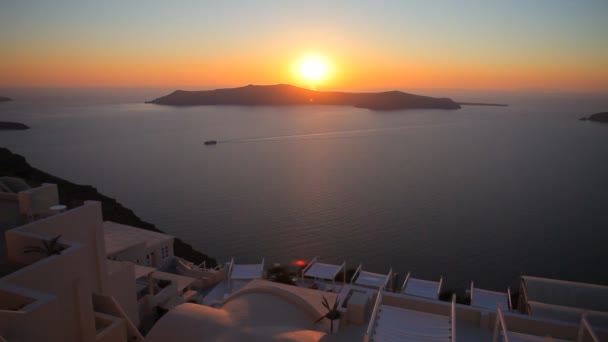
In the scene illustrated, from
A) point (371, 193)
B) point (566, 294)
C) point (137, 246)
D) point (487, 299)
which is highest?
point (137, 246)

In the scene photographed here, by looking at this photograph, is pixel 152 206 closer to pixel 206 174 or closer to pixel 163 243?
pixel 206 174

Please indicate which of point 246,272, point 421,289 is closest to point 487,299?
point 421,289

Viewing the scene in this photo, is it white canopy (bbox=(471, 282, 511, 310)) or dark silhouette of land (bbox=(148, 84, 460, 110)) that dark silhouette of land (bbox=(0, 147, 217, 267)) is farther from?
dark silhouette of land (bbox=(148, 84, 460, 110))

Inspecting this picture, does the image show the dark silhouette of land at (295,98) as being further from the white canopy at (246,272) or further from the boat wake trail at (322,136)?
the white canopy at (246,272)

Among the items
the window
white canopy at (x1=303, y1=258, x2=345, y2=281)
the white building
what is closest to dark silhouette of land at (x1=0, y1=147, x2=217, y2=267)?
the window

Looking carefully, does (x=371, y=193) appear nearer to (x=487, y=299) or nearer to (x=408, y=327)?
(x=487, y=299)

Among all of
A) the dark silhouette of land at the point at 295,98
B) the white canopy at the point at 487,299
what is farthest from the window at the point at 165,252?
the dark silhouette of land at the point at 295,98
